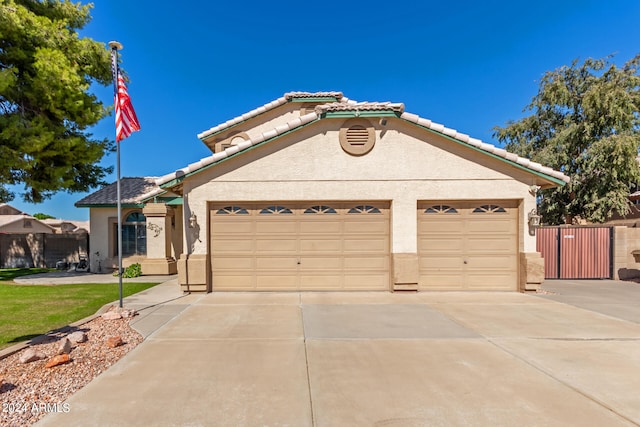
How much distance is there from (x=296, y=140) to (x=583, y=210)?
18.6 meters

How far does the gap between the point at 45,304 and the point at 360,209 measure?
879cm

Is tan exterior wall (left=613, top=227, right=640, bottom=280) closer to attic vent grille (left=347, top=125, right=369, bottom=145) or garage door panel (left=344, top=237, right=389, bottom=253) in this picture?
garage door panel (left=344, top=237, right=389, bottom=253)

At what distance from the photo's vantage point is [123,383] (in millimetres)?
3920

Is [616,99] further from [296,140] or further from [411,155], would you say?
[296,140]

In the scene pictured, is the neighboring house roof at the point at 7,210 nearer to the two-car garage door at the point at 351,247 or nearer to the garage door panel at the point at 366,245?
the two-car garage door at the point at 351,247

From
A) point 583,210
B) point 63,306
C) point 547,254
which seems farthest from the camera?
point 583,210

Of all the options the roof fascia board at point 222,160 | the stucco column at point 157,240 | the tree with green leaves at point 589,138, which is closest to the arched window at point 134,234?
the stucco column at point 157,240

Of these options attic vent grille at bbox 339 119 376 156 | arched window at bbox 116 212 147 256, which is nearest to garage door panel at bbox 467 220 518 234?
attic vent grille at bbox 339 119 376 156

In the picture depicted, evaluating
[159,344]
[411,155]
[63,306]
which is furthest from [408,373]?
[63,306]

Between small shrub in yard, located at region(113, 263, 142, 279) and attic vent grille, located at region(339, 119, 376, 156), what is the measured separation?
10077mm

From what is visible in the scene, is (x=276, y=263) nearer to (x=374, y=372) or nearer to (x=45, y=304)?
(x=374, y=372)

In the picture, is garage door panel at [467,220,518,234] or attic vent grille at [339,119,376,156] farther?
garage door panel at [467,220,518,234]

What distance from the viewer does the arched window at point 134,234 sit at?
46.5 ft

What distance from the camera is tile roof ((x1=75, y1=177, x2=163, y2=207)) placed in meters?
13.9
